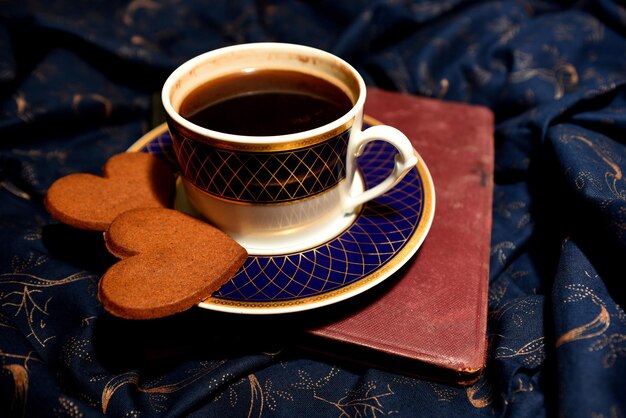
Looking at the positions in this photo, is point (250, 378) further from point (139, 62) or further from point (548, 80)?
point (548, 80)

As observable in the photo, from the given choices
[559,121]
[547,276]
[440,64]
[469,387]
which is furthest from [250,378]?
[440,64]

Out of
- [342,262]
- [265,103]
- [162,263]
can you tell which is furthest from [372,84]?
[162,263]

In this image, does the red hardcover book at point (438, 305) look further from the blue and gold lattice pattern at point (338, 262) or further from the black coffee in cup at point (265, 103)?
the black coffee in cup at point (265, 103)

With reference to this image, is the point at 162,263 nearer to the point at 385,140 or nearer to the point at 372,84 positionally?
the point at 385,140

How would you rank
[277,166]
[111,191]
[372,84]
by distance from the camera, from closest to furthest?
[277,166]
[111,191]
[372,84]

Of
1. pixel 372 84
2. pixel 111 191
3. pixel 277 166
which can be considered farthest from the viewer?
pixel 372 84

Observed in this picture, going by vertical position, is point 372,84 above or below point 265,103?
below
